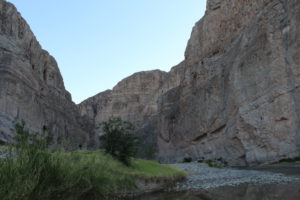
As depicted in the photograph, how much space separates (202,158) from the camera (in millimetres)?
54938

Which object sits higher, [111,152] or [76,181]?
[111,152]

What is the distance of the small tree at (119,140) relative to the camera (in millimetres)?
16547

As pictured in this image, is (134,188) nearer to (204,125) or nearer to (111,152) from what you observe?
(111,152)

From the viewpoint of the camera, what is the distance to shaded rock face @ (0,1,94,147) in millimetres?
46634

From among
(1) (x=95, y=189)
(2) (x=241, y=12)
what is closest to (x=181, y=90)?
(2) (x=241, y=12)

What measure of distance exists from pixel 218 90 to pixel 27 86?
34.4 meters

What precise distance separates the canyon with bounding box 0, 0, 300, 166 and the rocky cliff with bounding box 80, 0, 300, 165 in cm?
13

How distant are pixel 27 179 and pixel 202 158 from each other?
5099 centimetres

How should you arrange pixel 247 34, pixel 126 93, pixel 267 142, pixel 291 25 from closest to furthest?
1. pixel 291 25
2. pixel 267 142
3. pixel 247 34
4. pixel 126 93

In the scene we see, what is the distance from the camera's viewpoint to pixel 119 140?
56.2 feet

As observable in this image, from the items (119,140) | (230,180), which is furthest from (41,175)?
(230,180)

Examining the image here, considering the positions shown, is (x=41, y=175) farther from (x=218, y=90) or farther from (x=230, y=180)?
(x=218, y=90)

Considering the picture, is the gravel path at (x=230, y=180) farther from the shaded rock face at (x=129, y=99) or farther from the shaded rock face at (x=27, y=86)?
the shaded rock face at (x=129, y=99)

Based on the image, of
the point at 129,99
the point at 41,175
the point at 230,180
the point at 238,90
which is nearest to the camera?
the point at 41,175
